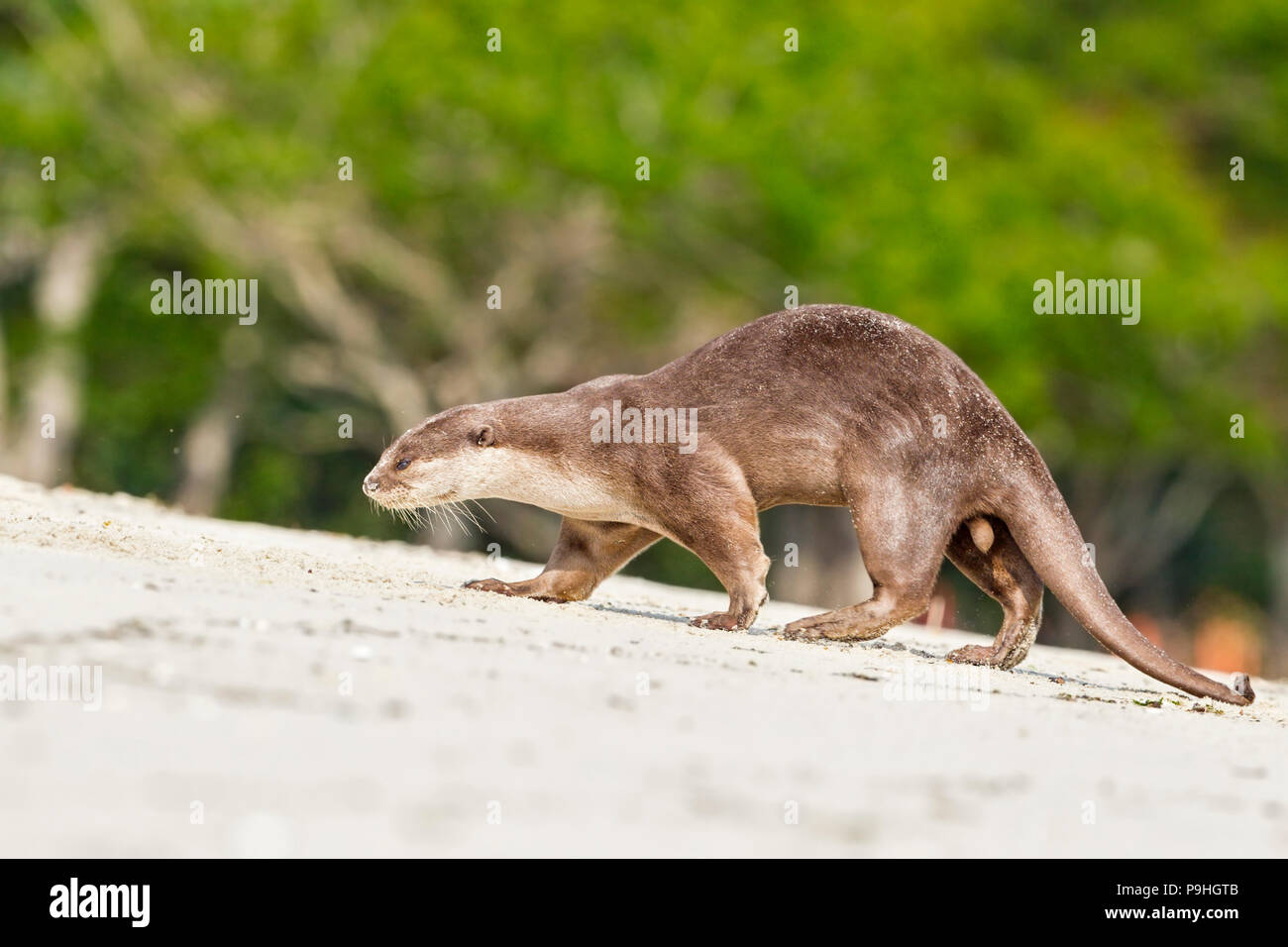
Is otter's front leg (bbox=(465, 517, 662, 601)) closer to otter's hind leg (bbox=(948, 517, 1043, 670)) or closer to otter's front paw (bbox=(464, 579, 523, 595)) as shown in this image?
otter's front paw (bbox=(464, 579, 523, 595))

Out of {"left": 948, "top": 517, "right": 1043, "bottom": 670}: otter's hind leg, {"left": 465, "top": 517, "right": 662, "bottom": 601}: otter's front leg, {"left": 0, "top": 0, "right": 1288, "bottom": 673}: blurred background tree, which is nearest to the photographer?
{"left": 948, "top": 517, "right": 1043, "bottom": 670}: otter's hind leg

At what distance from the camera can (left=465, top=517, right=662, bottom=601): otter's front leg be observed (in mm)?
7305

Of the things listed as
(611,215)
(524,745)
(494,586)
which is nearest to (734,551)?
(494,586)

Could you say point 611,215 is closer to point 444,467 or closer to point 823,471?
point 444,467

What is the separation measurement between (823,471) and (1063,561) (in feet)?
3.42

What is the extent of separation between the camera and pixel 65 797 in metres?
3.19

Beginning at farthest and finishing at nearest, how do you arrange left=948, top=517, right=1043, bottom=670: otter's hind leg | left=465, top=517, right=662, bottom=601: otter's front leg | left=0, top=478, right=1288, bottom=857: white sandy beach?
left=465, top=517, right=662, bottom=601: otter's front leg → left=948, top=517, right=1043, bottom=670: otter's hind leg → left=0, top=478, right=1288, bottom=857: white sandy beach

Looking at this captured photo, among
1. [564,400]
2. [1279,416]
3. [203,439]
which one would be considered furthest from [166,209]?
[1279,416]

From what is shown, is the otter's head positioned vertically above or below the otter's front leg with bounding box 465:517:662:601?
above

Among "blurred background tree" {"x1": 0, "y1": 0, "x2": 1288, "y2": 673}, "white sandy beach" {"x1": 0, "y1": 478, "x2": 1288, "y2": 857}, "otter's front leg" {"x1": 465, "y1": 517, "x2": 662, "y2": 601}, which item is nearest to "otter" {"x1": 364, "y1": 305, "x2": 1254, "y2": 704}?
"otter's front leg" {"x1": 465, "y1": 517, "x2": 662, "y2": 601}

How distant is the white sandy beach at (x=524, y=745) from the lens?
10.6ft

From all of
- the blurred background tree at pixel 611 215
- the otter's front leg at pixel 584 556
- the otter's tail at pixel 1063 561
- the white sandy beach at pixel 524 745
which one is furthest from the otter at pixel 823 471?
the blurred background tree at pixel 611 215

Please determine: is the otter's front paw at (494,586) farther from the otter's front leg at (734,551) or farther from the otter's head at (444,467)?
the otter's front leg at (734,551)

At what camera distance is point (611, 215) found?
19.8 m
